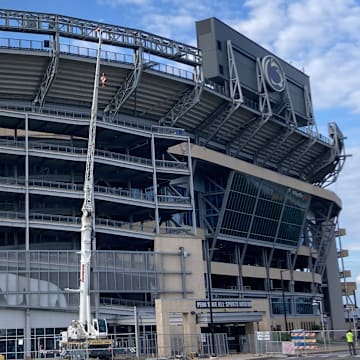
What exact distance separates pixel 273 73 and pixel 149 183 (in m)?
24.0

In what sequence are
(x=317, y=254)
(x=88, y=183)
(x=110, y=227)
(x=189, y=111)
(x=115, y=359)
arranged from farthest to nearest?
(x=317, y=254) → (x=189, y=111) → (x=110, y=227) → (x=88, y=183) → (x=115, y=359)

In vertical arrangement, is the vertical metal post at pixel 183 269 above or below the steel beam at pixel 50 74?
below

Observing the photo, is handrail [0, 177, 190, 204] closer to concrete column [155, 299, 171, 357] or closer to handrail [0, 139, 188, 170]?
handrail [0, 139, 188, 170]

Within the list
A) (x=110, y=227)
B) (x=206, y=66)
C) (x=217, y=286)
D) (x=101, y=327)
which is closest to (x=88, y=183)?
(x=110, y=227)

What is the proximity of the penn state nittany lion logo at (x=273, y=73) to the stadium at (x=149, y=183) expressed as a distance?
221mm

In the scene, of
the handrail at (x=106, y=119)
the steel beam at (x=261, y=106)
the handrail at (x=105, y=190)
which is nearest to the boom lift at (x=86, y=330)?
the handrail at (x=105, y=190)

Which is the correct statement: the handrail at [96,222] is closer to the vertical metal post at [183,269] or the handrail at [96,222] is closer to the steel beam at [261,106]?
the vertical metal post at [183,269]

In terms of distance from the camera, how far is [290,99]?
86000mm

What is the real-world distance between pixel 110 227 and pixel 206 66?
2347cm

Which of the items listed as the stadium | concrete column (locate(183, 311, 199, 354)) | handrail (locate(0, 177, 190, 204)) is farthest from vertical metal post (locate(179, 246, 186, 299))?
concrete column (locate(183, 311, 199, 354))

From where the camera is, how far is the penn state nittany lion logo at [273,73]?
82.3 metres

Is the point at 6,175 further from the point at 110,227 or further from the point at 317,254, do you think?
the point at 317,254

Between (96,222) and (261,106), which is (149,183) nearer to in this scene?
(96,222)

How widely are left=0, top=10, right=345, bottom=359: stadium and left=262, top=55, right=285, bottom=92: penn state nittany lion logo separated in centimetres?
22
